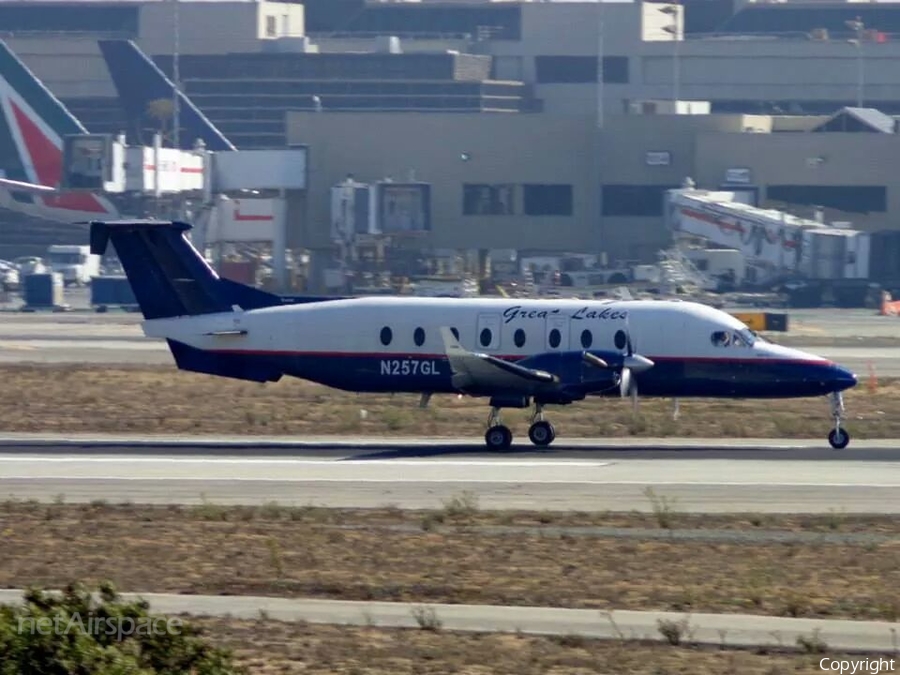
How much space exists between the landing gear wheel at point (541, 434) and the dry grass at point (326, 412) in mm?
2406

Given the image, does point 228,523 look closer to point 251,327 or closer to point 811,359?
point 251,327

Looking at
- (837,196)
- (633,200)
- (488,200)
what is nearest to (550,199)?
(488,200)

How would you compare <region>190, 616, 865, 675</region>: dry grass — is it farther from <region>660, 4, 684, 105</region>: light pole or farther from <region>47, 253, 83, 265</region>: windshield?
<region>660, 4, 684, 105</region>: light pole

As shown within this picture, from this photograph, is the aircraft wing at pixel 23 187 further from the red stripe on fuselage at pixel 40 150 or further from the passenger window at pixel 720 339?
the passenger window at pixel 720 339

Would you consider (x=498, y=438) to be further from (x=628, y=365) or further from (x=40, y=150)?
(x=40, y=150)

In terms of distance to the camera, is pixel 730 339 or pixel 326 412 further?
pixel 326 412

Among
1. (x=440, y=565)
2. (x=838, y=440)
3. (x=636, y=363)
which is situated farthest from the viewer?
(x=636, y=363)

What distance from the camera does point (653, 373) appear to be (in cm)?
2986

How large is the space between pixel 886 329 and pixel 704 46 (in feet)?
185

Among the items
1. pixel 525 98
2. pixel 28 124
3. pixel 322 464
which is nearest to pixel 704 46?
pixel 525 98

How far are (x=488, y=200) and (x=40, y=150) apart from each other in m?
25.2

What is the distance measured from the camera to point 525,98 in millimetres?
120000

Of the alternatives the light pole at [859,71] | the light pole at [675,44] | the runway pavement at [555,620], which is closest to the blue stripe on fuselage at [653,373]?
the runway pavement at [555,620]

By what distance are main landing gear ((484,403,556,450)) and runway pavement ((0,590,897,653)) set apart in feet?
42.9
